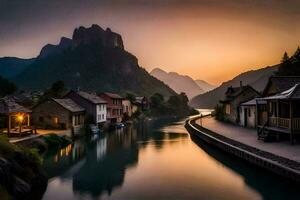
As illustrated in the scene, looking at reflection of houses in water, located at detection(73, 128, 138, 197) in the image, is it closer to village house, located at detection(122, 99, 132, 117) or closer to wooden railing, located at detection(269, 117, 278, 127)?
wooden railing, located at detection(269, 117, 278, 127)

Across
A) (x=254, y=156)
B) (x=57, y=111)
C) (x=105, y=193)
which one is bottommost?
(x=105, y=193)

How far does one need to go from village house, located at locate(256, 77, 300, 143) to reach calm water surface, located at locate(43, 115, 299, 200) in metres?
5.35

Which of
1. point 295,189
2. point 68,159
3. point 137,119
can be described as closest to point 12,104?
point 68,159

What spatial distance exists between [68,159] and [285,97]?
77.9ft

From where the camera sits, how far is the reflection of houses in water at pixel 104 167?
84.3ft

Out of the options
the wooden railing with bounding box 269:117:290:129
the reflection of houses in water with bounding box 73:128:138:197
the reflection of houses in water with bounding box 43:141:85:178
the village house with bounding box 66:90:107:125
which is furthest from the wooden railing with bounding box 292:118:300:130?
the village house with bounding box 66:90:107:125

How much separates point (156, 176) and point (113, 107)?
5757cm

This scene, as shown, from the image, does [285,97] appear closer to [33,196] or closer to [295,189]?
[295,189]

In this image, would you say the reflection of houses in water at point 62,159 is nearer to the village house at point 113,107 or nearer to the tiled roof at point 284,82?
the tiled roof at point 284,82

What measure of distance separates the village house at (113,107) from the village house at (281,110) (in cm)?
4464

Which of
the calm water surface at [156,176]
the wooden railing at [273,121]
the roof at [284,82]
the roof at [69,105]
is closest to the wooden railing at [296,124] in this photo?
the wooden railing at [273,121]

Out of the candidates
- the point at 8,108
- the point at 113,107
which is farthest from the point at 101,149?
the point at 113,107

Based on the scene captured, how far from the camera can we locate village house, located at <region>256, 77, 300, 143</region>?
104ft

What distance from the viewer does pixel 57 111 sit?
58.8m
